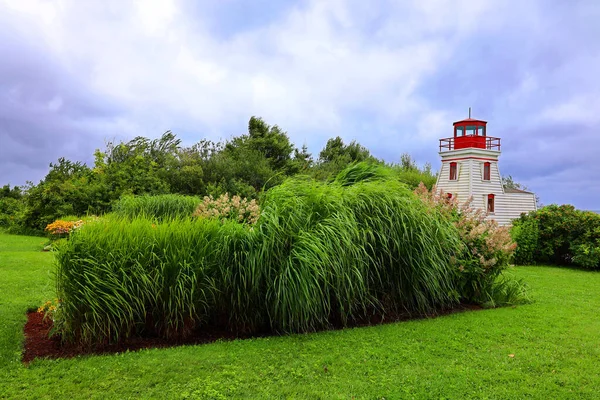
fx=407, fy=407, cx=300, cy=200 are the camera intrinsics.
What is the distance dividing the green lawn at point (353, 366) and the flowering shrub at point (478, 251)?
83 centimetres

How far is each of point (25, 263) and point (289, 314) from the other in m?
6.42

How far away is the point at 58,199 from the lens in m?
14.8

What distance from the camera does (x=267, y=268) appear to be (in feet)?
13.5

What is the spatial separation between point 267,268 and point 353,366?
50.4 inches

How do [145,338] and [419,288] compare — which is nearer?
[145,338]

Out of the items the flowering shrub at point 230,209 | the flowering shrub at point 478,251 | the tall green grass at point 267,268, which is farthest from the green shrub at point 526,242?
the flowering shrub at point 230,209

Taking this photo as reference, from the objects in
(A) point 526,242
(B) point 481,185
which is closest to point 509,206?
(B) point 481,185

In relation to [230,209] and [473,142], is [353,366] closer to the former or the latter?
[230,209]

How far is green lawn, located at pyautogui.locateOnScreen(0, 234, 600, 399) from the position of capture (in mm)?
2931

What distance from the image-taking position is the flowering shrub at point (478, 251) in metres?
5.34

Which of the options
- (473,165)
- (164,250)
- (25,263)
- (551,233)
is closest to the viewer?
(164,250)

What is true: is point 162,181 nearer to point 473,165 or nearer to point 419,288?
point 473,165

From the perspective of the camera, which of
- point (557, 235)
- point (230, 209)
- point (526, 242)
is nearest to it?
point (230, 209)

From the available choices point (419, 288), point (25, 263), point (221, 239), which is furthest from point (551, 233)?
point (25, 263)
